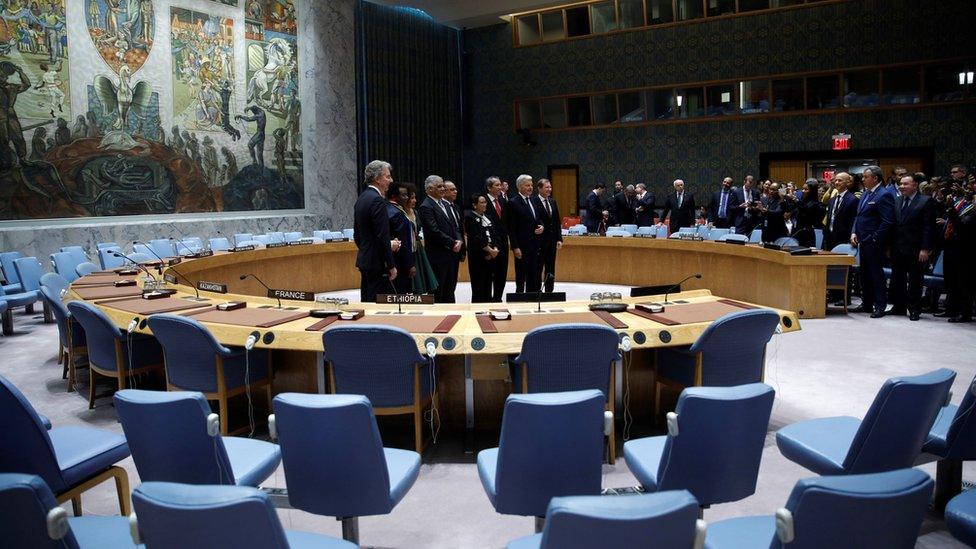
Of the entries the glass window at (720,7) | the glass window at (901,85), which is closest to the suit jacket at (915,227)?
the glass window at (901,85)

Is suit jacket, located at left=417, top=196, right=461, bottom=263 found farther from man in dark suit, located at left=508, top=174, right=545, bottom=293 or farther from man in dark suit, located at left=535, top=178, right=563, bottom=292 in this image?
man in dark suit, located at left=535, top=178, right=563, bottom=292

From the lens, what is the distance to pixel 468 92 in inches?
722

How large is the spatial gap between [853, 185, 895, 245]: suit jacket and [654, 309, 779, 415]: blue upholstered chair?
4.77 m

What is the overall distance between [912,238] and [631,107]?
8624 millimetres

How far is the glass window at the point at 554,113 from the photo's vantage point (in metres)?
16.9

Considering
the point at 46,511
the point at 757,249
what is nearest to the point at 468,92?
the point at 757,249

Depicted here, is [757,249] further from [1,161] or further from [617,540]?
[1,161]

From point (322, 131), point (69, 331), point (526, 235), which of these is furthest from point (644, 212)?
point (69, 331)

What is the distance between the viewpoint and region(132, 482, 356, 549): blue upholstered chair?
167cm

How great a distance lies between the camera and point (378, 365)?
12.4 ft

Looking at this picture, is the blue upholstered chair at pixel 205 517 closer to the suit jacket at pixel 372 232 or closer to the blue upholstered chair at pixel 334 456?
the blue upholstered chair at pixel 334 456

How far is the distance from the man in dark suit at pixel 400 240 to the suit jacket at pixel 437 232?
0.61 metres

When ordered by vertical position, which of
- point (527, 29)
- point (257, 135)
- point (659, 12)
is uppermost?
point (527, 29)

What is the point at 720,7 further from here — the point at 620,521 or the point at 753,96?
→ the point at 620,521
